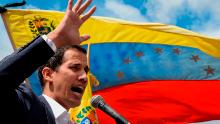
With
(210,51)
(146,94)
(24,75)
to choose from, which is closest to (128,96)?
(146,94)

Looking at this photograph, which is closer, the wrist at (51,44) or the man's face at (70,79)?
the wrist at (51,44)

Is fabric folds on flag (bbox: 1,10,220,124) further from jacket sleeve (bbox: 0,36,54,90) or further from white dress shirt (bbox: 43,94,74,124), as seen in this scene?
jacket sleeve (bbox: 0,36,54,90)

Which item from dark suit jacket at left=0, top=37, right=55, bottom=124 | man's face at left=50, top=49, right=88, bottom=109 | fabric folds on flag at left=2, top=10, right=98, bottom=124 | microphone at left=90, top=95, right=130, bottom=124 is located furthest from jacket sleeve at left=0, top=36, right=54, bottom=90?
fabric folds on flag at left=2, top=10, right=98, bottom=124

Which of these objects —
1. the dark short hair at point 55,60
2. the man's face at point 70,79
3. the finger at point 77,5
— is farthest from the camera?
the dark short hair at point 55,60

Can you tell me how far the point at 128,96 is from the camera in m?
6.84

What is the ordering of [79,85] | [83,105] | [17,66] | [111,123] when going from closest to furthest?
[17,66] → [79,85] → [83,105] → [111,123]

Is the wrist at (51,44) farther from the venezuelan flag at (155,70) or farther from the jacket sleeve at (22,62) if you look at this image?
the venezuelan flag at (155,70)

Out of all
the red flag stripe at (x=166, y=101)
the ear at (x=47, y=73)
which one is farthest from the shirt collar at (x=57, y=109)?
the red flag stripe at (x=166, y=101)

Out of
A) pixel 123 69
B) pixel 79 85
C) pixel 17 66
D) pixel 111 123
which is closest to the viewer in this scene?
pixel 17 66

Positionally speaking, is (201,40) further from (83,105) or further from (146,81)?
(83,105)

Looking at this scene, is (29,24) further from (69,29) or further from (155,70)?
(69,29)

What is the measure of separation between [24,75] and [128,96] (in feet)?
16.8

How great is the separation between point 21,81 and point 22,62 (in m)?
0.08

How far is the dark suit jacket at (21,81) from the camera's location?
5.76 ft
